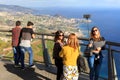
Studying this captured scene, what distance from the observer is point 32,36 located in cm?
1028

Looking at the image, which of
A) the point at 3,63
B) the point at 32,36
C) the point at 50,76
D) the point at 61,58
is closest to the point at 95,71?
the point at 61,58

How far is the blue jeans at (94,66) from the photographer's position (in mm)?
8259

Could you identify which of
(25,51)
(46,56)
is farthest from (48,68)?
(25,51)

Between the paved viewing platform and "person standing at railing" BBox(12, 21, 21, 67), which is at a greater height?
"person standing at railing" BBox(12, 21, 21, 67)

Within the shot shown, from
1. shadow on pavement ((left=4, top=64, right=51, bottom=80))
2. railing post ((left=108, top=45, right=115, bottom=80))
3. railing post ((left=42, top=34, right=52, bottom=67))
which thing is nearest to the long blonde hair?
railing post ((left=108, top=45, right=115, bottom=80))

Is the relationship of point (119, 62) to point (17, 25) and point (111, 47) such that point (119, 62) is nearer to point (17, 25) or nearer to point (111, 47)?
point (111, 47)

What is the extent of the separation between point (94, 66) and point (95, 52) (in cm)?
46

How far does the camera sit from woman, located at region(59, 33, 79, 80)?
7.40 meters

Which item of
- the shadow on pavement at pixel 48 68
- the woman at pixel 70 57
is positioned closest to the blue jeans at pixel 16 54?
the shadow on pavement at pixel 48 68

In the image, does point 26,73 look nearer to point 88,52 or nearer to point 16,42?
point 16,42

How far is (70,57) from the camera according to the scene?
7.51m

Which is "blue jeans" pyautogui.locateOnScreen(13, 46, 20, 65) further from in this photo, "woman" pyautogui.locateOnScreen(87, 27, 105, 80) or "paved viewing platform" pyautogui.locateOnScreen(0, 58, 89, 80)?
"woman" pyautogui.locateOnScreen(87, 27, 105, 80)

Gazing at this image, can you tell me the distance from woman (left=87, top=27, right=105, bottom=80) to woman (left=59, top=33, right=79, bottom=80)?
0.67 meters

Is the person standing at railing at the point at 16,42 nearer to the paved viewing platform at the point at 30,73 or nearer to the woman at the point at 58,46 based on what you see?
the paved viewing platform at the point at 30,73
